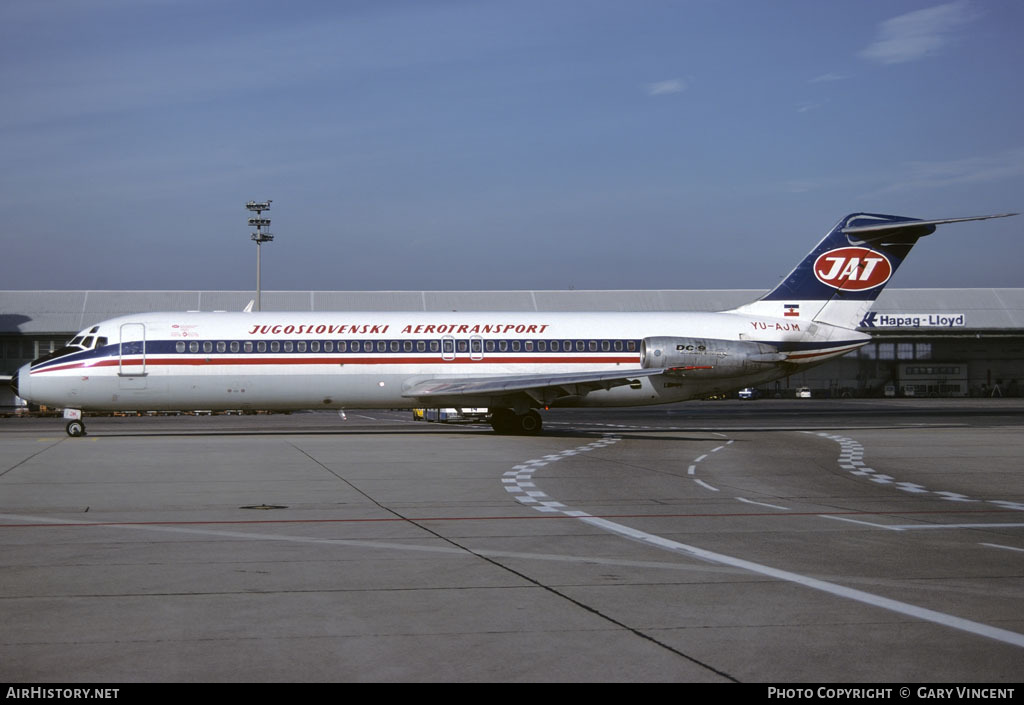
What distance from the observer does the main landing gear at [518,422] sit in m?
34.2

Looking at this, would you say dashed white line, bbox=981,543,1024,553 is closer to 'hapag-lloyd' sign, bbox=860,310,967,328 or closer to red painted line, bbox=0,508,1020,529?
red painted line, bbox=0,508,1020,529

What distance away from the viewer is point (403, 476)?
1988 centimetres

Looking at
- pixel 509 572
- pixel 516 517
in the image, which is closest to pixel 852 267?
pixel 516 517

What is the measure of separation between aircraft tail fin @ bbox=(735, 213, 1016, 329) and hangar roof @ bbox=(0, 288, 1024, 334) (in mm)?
46544

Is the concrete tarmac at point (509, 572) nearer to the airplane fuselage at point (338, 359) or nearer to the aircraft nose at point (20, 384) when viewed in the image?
the airplane fuselage at point (338, 359)

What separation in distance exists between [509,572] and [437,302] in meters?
74.1

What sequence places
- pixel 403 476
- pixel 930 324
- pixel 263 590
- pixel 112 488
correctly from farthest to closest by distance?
pixel 930 324 → pixel 403 476 → pixel 112 488 → pixel 263 590

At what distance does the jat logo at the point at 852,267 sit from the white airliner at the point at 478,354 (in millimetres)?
35

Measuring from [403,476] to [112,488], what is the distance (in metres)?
5.15

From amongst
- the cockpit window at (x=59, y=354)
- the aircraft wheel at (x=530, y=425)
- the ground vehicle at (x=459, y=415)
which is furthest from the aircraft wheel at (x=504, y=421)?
the cockpit window at (x=59, y=354)

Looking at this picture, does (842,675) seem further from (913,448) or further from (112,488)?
(913,448)

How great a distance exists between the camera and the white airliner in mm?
33000

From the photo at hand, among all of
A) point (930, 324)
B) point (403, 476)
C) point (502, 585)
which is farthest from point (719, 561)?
point (930, 324)

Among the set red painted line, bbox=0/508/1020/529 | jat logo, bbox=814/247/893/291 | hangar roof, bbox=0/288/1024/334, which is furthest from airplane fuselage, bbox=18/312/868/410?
hangar roof, bbox=0/288/1024/334
